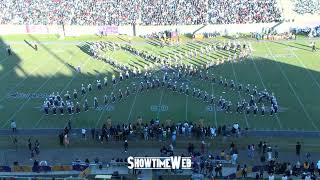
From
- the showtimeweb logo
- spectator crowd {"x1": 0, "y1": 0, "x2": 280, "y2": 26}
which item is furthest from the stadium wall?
the showtimeweb logo

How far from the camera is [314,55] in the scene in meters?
34.5

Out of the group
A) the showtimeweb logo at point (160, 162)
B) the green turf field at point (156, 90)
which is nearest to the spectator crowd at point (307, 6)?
the green turf field at point (156, 90)

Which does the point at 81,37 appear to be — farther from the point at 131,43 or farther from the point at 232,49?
the point at 232,49

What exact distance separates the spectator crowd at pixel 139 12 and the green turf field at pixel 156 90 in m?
2.84

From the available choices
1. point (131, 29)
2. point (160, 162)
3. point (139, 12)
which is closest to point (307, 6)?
point (139, 12)

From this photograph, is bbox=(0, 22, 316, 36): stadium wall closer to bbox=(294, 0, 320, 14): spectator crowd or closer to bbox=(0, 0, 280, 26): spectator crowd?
bbox=(0, 0, 280, 26): spectator crowd

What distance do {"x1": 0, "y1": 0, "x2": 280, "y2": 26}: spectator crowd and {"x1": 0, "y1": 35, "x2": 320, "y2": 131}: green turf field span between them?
2.84 m

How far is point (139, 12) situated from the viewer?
1721 inches

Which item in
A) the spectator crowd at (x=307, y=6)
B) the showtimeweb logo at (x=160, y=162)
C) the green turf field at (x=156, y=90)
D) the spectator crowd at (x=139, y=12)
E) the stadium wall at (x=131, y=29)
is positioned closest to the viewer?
the showtimeweb logo at (x=160, y=162)

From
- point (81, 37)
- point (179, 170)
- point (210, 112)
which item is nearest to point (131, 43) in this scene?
point (81, 37)

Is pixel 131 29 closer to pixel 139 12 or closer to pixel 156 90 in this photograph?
pixel 139 12

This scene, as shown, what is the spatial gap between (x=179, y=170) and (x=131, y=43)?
21.5 metres

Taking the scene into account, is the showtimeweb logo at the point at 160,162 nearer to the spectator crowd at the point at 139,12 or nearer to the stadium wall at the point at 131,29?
the stadium wall at the point at 131,29

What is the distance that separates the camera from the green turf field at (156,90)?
24.5 m
